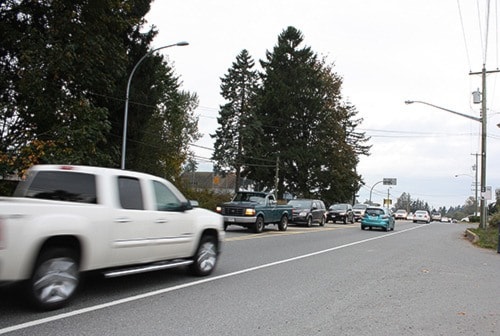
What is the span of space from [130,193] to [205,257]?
234cm

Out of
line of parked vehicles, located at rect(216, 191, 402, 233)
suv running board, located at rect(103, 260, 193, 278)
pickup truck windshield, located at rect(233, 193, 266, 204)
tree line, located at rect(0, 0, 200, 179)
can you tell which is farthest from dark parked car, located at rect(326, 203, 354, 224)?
suv running board, located at rect(103, 260, 193, 278)

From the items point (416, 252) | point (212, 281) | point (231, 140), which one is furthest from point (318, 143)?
point (212, 281)

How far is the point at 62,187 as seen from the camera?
638 centimetres

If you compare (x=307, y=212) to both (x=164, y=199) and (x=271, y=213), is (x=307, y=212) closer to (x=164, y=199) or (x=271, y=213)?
(x=271, y=213)

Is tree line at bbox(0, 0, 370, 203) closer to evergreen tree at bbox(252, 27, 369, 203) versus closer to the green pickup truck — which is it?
evergreen tree at bbox(252, 27, 369, 203)

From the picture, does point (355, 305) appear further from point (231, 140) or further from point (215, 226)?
point (231, 140)

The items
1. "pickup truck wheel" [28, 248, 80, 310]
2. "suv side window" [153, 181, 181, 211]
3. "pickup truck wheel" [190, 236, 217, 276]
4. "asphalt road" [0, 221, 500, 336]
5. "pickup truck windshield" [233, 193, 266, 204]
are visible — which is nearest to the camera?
"asphalt road" [0, 221, 500, 336]

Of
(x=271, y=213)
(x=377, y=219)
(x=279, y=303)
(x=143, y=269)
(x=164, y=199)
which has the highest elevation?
(x=164, y=199)

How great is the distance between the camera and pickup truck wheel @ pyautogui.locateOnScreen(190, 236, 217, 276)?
830 centimetres

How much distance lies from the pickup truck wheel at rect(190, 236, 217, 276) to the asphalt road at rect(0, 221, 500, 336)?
20cm

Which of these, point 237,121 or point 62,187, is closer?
point 62,187

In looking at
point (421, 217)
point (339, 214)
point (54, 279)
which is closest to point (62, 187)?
point (54, 279)

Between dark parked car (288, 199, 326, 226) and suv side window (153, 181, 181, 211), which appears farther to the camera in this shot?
dark parked car (288, 199, 326, 226)

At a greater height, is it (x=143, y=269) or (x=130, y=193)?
(x=130, y=193)
